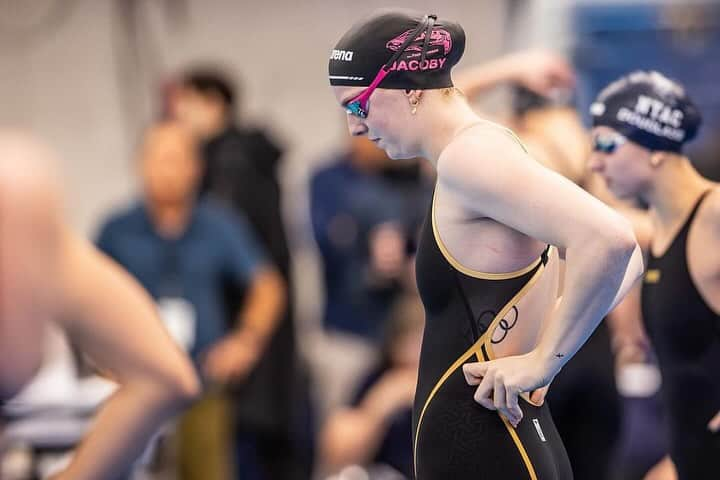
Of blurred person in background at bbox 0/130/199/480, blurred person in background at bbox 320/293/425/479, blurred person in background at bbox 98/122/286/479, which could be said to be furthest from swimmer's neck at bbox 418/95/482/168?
blurred person in background at bbox 98/122/286/479

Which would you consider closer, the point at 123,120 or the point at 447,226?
the point at 447,226

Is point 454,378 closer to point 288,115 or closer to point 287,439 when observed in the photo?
point 287,439

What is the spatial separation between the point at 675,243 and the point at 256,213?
4.10 meters

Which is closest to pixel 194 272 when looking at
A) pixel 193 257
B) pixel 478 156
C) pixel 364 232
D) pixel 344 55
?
pixel 193 257

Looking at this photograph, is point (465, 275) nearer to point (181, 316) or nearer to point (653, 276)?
point (653, 276)

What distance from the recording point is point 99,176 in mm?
8875

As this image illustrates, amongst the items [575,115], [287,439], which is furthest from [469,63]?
[287,439]

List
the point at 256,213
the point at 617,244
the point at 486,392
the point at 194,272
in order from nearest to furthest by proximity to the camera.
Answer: the point at 617,244
the point at 486,392
the point at 194,272
the point at 256,213

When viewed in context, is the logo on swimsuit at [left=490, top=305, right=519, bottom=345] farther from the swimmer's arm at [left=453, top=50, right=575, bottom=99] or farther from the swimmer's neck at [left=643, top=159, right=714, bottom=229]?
the swimmer's arm at [left=453, top=50, right=575, bottom=99]

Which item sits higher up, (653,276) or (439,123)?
(439,123)

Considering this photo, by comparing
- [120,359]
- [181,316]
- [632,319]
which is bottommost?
[181,316]

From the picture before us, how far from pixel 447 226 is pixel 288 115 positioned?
242 inches

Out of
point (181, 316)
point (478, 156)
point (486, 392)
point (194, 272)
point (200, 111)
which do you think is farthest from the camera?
point (200, 111)

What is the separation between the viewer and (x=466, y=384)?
2973 millimetres
